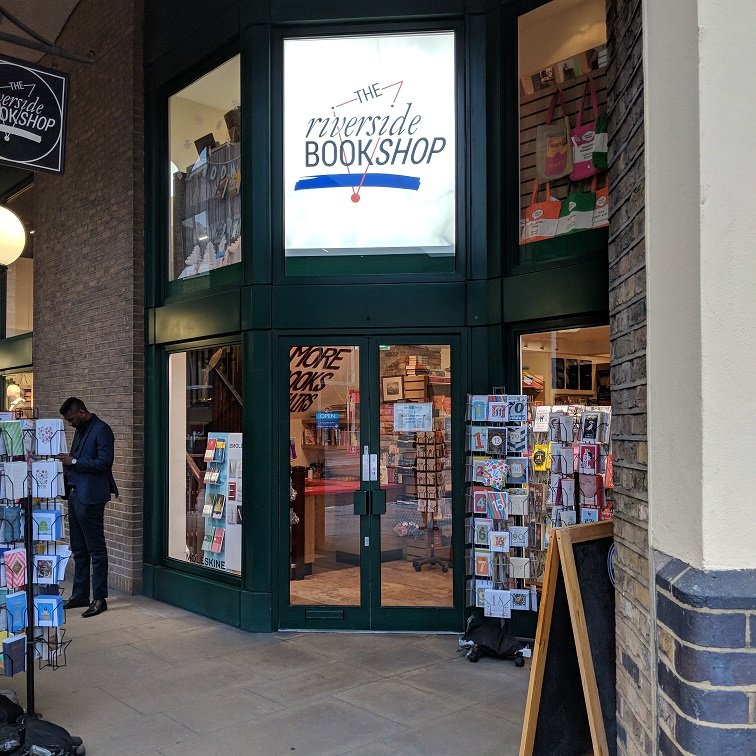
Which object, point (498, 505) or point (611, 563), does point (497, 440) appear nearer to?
point (498, 505)

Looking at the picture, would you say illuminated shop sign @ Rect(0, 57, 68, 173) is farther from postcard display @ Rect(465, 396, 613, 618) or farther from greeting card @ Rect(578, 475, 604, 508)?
greeting card @ Rect(578, 475, 604, 508)

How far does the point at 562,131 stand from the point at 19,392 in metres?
8.40

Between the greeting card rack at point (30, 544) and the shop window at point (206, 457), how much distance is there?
237cm

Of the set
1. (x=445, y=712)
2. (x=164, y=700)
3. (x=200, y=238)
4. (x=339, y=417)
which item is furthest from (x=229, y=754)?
(x=200, y=238)

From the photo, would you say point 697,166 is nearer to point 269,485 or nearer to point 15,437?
point 15,437

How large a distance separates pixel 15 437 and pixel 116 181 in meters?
4.46

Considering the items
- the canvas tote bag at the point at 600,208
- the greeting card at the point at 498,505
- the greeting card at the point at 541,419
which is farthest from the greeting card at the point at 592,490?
the canvas tote bag at the point at 600,208

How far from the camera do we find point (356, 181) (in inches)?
252

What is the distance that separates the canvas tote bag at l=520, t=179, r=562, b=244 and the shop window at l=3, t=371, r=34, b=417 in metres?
7.16

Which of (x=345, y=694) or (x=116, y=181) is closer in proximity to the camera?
(x=345, y=694)

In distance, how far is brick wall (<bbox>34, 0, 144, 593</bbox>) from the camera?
765 centimetres

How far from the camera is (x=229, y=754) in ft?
13.2

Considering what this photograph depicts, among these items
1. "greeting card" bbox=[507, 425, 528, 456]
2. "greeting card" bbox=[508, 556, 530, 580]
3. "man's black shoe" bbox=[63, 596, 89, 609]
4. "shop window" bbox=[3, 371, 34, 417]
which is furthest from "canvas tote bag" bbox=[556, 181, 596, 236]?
"shop window" bbox=[3, 371, 34, 417]

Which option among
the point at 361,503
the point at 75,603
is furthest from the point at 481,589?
the point at 75,603
